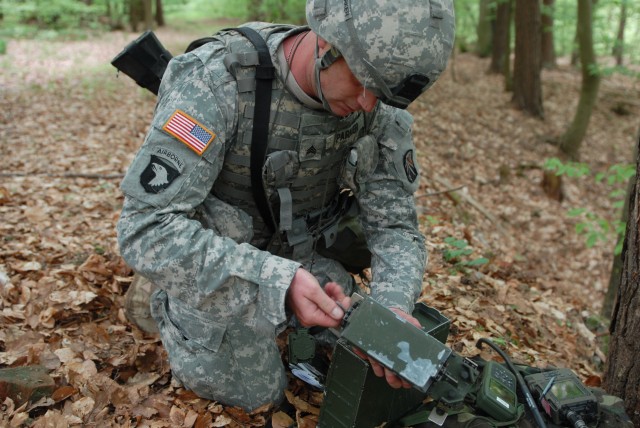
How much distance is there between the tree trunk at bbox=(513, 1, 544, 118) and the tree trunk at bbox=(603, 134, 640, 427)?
11.1 metres

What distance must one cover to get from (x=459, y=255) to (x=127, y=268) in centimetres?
271

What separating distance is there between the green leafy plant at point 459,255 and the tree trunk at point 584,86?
7.68 metres

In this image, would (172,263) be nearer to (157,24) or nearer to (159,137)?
(159,137)

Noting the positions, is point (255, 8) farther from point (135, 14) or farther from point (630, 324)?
point (630, 324)

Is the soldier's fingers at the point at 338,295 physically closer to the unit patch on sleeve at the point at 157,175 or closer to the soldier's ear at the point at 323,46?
the unit patch on sleeve at the point at 157,175

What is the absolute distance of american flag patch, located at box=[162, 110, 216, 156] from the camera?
219 centimetres

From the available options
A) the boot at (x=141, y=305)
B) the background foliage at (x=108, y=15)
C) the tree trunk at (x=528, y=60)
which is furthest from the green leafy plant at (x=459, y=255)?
the background foliage at (x=108, y=15)

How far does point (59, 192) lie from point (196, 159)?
3643 millimetres

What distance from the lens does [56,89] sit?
35.6 ft

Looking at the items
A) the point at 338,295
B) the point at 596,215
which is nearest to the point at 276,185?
the point at 338,295

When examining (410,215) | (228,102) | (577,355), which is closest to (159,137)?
(228,102)

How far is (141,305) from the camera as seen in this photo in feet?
10.9

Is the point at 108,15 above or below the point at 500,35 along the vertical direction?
below

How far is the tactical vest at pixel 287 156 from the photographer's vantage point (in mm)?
2434
